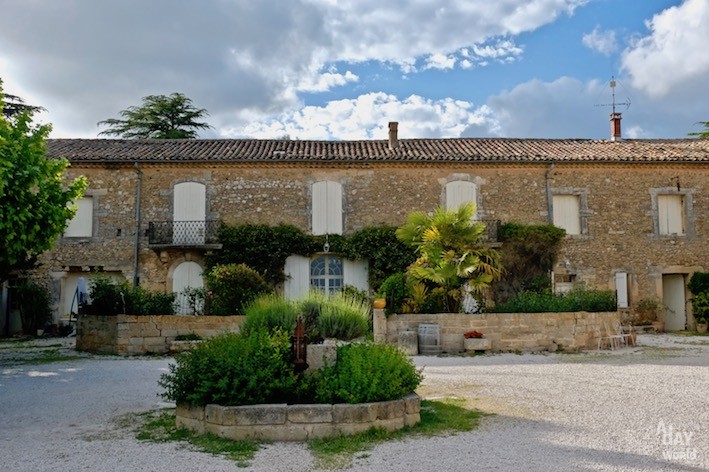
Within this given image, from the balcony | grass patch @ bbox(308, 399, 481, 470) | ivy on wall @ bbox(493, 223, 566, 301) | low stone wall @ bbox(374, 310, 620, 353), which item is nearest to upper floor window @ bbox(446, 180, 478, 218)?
ivy on wall @ bbox(493, 223, 566, 301)

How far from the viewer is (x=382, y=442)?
18.6 feet

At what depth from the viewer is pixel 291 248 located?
18.8 metres

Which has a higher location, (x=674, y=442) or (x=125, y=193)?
(x=125, y=193)

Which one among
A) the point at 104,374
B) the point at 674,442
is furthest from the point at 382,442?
the point at 104,374

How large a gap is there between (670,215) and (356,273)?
10.2m

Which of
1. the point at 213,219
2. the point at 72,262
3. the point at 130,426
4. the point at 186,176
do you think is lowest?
the point at 130,426

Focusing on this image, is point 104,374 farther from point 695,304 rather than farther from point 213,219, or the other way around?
point 695,304

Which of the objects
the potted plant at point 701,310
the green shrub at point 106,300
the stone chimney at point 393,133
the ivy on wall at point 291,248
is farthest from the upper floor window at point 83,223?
the potted plant at point 701,310

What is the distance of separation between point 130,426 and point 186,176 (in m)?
13.6

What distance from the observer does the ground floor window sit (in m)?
19.0

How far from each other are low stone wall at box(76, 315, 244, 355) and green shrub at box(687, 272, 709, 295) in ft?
46.7

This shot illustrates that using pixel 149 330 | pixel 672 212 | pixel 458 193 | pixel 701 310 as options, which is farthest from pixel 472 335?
pixel 672 212

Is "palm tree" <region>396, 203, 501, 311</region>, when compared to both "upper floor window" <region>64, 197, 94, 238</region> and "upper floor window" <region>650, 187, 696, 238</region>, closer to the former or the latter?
"upper floor window" <region>650, 187, 696, 238</region>

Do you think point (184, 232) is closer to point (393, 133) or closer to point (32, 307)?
point (32, 307)
